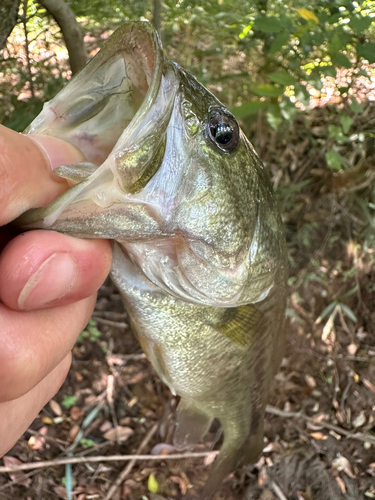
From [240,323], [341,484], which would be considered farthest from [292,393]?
[240,323]

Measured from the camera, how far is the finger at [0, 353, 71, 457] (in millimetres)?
802

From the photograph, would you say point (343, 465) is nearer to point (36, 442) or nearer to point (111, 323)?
point (111, 323)

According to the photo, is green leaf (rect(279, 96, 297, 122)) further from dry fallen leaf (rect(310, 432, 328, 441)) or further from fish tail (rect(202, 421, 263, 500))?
dry fallen leaf (rect(310, 432, 328, 441))

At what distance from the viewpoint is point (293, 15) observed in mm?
2199

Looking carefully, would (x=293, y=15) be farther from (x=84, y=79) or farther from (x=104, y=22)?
(x=84, y=79)

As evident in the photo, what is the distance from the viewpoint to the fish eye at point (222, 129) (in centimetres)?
80

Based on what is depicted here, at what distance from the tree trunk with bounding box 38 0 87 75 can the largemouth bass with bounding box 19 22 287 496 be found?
3.16 ft

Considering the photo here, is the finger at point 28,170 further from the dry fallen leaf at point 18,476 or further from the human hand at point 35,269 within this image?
the dry fallen leaf at point 18,476

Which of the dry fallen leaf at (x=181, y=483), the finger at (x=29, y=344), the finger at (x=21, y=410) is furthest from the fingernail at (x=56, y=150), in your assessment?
the dry fallen leaf at (x=181, y=483)

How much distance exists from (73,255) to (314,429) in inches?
85.6

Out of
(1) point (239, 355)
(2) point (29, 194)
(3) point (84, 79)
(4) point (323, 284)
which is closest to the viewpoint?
(2) point (29, 194)

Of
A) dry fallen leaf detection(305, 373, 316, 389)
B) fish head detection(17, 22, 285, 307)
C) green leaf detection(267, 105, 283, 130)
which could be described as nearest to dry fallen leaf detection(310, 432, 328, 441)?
dry fallen leaf detection(305, 373, 316, 389)

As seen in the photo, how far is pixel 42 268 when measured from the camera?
2.12 feet

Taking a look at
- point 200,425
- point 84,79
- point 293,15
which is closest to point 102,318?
point 200,425
